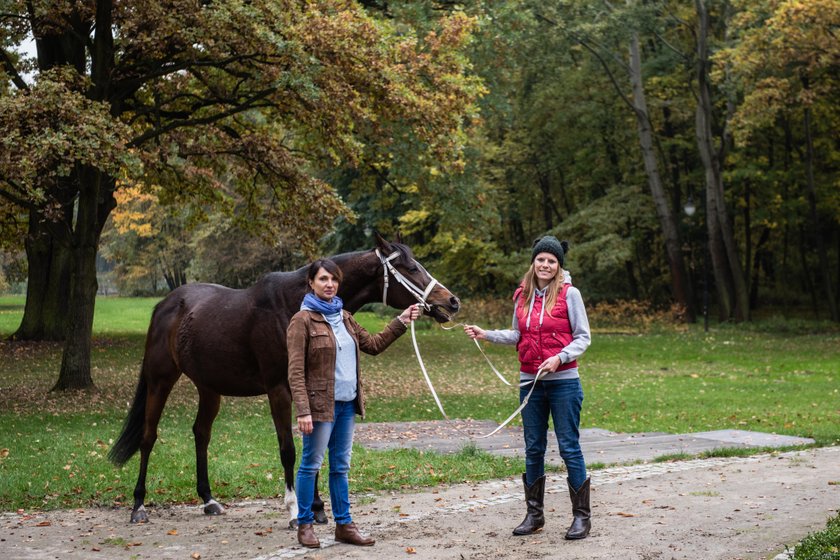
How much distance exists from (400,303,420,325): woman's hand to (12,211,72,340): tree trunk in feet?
73.3

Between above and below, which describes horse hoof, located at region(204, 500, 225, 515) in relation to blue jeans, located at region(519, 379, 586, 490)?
below

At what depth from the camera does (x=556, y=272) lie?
727cm

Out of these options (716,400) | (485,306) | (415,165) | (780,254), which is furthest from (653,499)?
(780,254)

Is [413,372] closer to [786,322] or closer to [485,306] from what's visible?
[485,306]

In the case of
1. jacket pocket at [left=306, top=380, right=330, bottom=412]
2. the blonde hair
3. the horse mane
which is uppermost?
the horse mane

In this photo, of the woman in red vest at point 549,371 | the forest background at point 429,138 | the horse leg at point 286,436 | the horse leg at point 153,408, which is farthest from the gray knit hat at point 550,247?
the forest background at point 429,138

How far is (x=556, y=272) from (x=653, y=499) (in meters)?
2.39

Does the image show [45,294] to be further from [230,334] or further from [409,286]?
[409,286]

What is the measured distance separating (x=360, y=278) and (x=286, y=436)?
4.58 ft

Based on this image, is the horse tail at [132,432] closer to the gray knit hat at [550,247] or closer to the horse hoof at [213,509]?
the horse hoof at [213,509]

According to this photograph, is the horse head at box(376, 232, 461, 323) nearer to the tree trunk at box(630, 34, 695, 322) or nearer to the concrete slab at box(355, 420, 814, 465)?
the concrete slab at box(355, 420, 814, 465)

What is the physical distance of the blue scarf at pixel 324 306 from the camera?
688cm

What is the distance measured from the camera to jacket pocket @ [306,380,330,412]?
6754mm

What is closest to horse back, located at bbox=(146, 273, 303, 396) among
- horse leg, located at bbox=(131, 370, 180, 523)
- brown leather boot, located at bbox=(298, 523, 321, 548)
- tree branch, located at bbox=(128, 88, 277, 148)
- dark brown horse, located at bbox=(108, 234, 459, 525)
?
dark brown horse, located at bbox=(108, 234, 459, 525)
